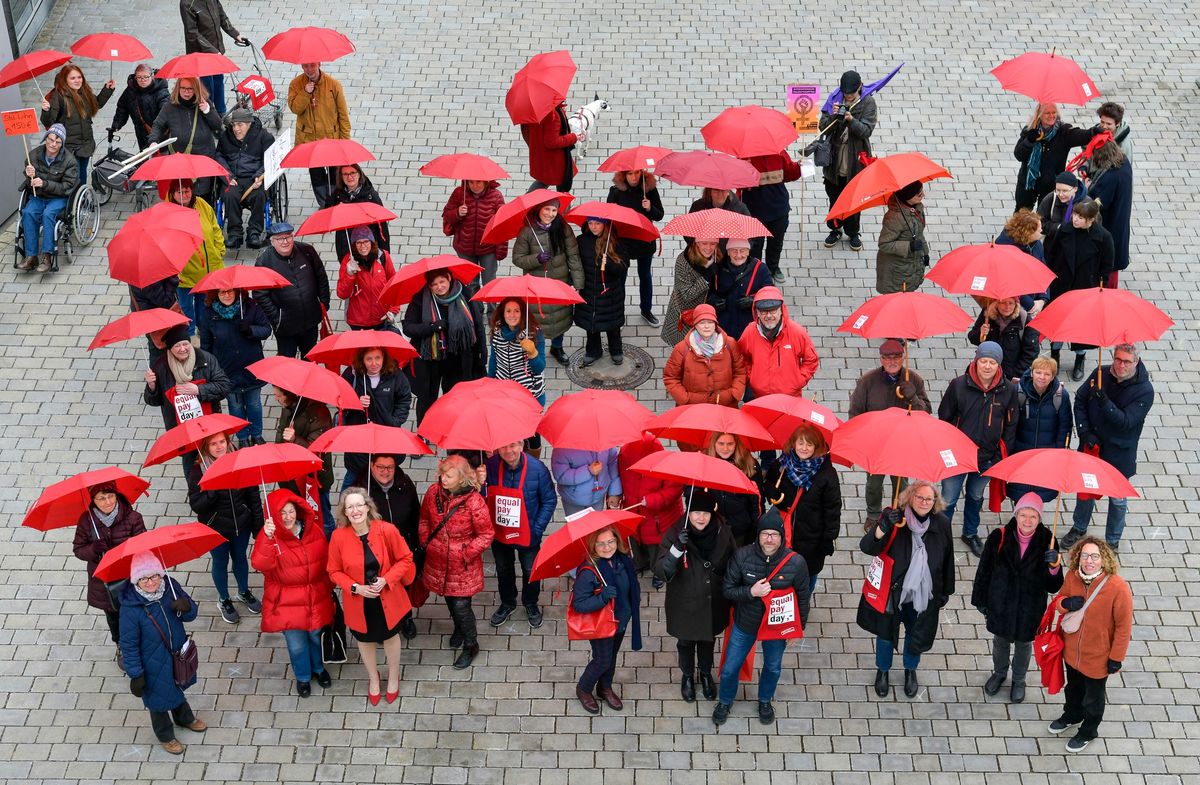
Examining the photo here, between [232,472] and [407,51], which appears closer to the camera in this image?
[232,472]

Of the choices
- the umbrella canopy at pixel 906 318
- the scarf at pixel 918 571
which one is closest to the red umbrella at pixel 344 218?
the umbrella canopy at pixel 906 318

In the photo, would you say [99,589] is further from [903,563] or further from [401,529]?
[903,563]

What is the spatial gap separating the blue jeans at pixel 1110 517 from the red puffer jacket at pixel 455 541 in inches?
181

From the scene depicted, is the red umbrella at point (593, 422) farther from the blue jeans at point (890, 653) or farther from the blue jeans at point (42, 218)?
the blue jeans at point (42, 218)

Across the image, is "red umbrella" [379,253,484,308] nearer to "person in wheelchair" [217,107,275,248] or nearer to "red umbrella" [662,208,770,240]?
"red umbrella" [662,208,770,240]

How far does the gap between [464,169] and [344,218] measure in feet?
3.86

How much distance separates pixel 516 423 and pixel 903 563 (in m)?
2.74

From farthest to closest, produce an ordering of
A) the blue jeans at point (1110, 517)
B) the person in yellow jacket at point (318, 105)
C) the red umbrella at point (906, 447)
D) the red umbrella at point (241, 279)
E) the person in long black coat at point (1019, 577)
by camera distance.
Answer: the person in yellow jacket at point (318, 105), the red umbrella at point (241, 279), the blue jeans at point (1110, 517), the person in long black coat at point (1019, 577), the red umbrella at point (906, 447)

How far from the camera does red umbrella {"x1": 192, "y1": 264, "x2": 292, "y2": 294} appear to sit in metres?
12.0

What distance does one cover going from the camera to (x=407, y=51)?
1911 cm

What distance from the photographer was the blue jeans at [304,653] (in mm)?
10430

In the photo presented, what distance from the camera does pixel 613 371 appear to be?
13.9m

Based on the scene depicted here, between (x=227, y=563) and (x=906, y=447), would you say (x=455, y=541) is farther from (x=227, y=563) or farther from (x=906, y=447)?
(x=906, y=447)

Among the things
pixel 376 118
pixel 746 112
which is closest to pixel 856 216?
pixel 746 112
